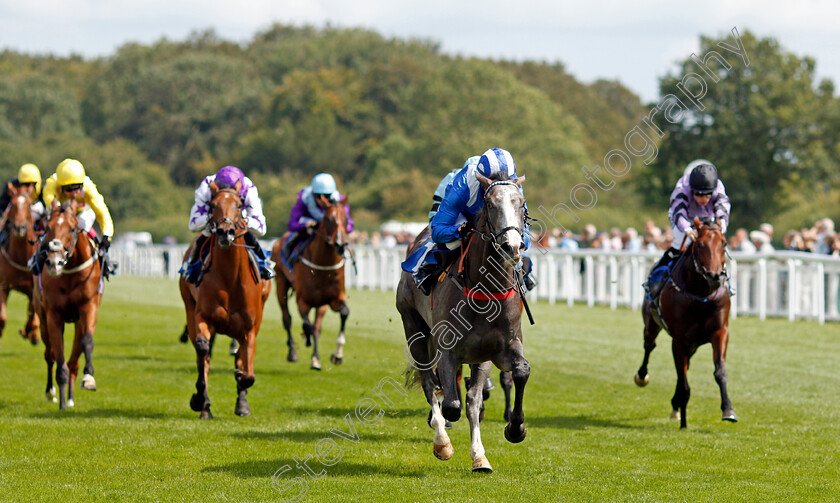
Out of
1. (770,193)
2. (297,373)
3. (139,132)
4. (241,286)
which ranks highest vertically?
(139,132)

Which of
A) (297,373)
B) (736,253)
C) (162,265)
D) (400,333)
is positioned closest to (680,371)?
(297,373)

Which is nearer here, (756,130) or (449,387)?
(449,387)

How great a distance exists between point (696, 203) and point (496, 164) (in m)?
3.27

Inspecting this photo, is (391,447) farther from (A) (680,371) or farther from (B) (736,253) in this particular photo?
(B) (736,253)

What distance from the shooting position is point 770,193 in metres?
32.0

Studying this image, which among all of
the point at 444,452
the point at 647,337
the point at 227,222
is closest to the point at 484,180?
the point at 444,452

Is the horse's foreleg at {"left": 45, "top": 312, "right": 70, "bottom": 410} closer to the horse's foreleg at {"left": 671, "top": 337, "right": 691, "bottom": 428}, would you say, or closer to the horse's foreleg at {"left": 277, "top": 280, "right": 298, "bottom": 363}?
the horse's foreleg at {"left": 277, "top": 280, "right": 298, "bottom": 363}

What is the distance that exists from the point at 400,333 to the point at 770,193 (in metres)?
19.5

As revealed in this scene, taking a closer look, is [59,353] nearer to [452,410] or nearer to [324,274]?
[324,274]

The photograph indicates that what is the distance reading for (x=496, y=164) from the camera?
5941 millimetres

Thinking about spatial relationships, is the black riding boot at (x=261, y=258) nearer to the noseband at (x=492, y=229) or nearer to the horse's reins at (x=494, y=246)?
the horse's reins at (x=494, y=246)

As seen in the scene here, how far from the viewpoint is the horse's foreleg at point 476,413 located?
20.3ft

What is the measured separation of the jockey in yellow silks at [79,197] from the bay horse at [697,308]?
4824mm

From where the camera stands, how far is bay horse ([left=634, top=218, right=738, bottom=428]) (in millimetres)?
7961
